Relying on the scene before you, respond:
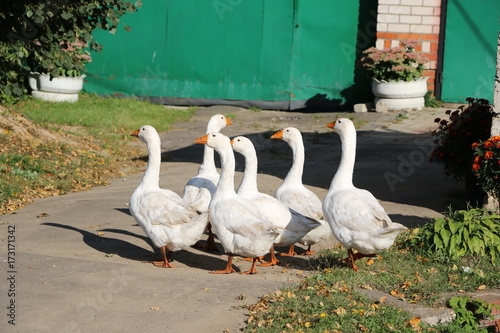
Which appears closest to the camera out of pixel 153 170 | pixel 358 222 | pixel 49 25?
pixel 358 222

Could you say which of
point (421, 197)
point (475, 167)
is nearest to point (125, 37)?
point (421, 197)

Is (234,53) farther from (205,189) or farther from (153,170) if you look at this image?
(153,170)

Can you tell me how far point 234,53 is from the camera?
668 inches

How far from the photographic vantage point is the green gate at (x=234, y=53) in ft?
54.6

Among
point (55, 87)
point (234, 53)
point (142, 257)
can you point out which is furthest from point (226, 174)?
point (55, 87)

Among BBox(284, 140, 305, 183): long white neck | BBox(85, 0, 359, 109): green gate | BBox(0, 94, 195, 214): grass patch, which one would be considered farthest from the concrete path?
BBox(85, 0, 359, 109): green gate

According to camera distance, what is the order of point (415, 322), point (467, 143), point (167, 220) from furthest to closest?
point (467, 143)
point (167, 220)
point (415, 322)

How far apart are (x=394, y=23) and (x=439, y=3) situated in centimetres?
107

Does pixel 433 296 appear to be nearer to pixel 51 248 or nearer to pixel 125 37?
pixel 51 248

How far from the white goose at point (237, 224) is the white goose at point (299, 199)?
794mm

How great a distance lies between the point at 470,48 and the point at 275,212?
10332mm

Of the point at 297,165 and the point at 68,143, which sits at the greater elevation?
the point at 297,165

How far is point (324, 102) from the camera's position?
17.0m

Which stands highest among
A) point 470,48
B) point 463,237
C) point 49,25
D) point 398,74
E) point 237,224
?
point 470,48
